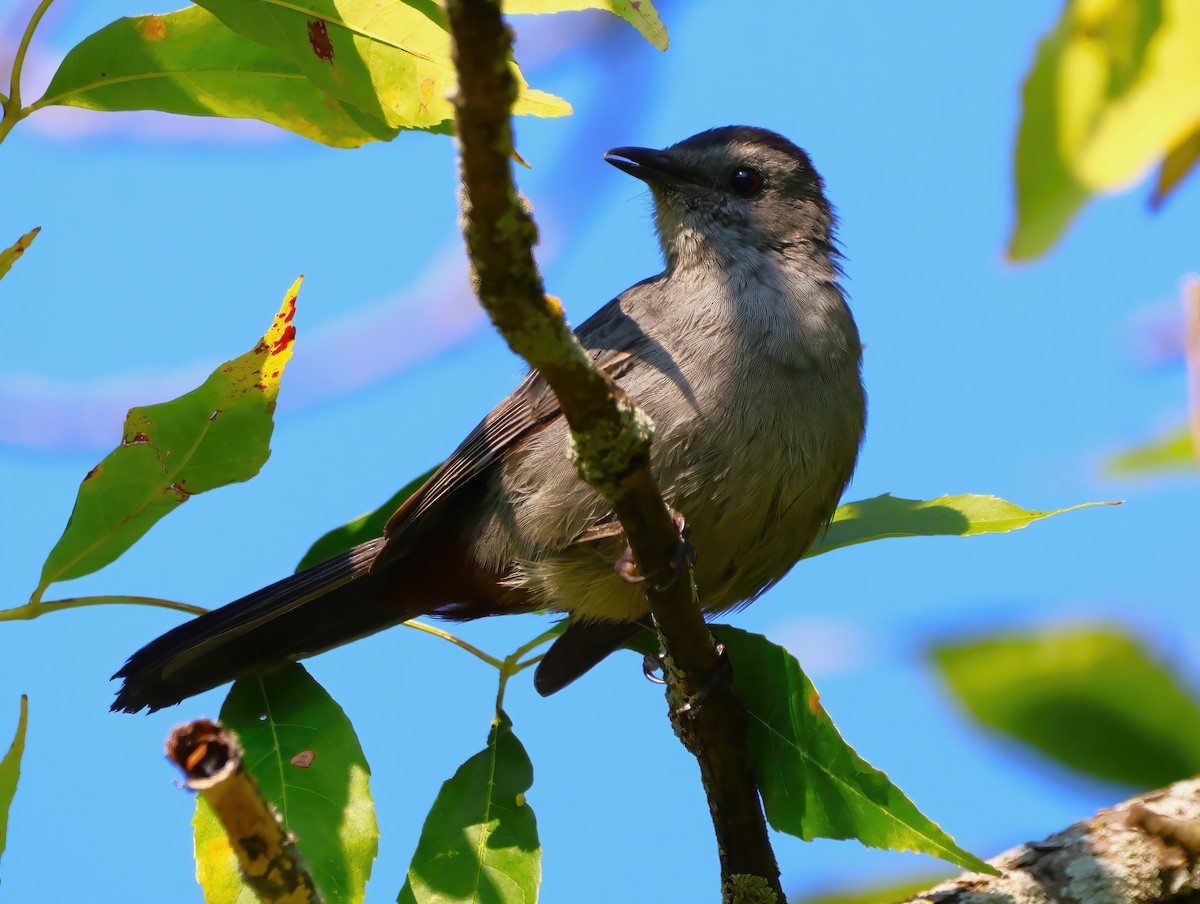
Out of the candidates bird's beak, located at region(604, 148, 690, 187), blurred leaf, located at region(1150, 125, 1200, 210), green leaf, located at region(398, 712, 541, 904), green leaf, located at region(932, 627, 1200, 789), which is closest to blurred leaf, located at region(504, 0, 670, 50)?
blurred leaf, located at region(1150, 125, 1200, 210)

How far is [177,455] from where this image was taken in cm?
278

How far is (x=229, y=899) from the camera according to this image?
2586mm

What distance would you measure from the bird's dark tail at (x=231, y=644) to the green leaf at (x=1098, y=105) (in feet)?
8.86

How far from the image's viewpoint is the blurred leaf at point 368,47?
7.45 ft

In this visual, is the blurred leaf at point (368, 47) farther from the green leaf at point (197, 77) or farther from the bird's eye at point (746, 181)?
the bird's eye at point (746, 181)

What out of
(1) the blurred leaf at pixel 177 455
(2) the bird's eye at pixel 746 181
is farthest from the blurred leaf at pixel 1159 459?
(2) the bird's eye at pixel 746 181

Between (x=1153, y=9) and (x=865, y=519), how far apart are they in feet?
7.19

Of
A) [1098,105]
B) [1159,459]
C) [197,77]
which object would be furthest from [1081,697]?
[197,77]

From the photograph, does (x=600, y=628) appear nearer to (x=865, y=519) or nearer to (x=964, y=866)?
(x=865, y=519)

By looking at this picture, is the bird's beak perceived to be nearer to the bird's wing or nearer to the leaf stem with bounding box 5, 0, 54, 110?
the bird's wing

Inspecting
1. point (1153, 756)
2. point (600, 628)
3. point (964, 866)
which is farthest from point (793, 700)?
point (600, 628)

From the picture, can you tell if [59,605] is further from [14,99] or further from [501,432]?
[501,432]

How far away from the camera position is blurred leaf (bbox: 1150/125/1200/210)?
1.28 meters

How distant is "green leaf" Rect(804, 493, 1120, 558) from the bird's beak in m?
1.77
